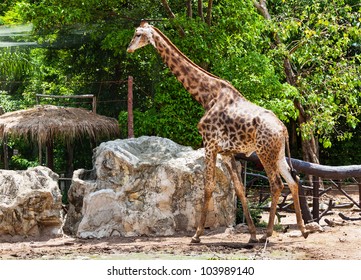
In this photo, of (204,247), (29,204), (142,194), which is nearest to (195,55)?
(142,194)

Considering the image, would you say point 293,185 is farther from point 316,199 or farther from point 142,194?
point 142,194

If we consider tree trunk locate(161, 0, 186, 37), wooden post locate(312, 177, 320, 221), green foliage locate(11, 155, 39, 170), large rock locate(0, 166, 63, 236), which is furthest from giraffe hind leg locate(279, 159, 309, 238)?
green foliage locate(11, 155, 39, 170)

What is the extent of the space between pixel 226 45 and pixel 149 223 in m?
4.51

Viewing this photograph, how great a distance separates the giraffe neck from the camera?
9.87 meters

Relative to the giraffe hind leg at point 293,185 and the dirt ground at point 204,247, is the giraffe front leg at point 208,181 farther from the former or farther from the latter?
the giraffe hind leg at point 293,185

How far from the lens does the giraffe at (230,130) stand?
30.6ft

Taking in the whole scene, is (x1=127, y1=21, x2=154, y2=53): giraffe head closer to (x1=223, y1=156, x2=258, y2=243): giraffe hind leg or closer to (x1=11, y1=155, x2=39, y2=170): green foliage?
(x1=223, y1=156, x2=258, y2=243): giraffe hind leg

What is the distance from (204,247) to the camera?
29.6 feet

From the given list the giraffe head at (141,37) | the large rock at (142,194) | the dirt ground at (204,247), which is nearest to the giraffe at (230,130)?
the giraffe head at (141,37)

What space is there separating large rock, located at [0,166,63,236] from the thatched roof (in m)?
2.20

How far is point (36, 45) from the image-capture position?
51.9ft

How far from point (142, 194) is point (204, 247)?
5.72ft

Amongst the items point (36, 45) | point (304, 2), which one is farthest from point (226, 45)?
point (36, 45)

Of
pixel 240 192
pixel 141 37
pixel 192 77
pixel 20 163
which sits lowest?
pixel 20 163
